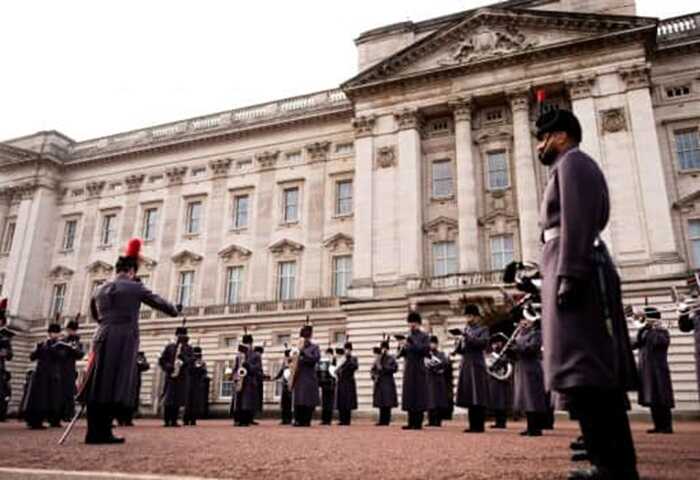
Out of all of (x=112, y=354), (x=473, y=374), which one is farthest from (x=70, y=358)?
(x=473, y=374)

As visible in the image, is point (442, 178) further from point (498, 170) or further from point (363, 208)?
point (363, 208)

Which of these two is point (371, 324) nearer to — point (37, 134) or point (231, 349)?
point (231, 349)

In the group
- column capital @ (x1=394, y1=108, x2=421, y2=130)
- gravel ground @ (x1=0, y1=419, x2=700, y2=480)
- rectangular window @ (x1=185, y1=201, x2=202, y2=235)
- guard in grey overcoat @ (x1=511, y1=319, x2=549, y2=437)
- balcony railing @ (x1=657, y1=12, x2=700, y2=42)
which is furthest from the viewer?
rectangular window @ (x1=185, y1=201, x2=202, y2=235)

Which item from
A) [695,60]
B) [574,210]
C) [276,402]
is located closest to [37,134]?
[276,402]

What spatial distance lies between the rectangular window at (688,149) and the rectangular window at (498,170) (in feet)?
26.1

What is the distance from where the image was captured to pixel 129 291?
23.3 feet

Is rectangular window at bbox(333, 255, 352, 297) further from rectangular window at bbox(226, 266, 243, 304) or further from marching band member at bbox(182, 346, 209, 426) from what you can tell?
marching band member at bbox(182, 346, 209, 426)

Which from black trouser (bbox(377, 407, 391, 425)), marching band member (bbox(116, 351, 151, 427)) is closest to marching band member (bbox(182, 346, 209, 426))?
marching band member (bbox(116, 351, 151, 427))

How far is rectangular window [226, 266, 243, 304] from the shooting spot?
1294 inches

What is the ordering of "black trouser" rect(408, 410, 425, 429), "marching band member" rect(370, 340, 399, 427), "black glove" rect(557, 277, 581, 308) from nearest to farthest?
"black glove" rect(557, 277, 581, 308)
"black trouser" rect(408, 410, 425, 429)
"marching band member" rect(370, 340, 399, 427)

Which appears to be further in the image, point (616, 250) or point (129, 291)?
point (616, 250)

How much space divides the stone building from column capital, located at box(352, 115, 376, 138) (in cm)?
11

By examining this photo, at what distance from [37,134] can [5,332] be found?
3519 centimetres

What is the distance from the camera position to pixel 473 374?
34.1 feet
